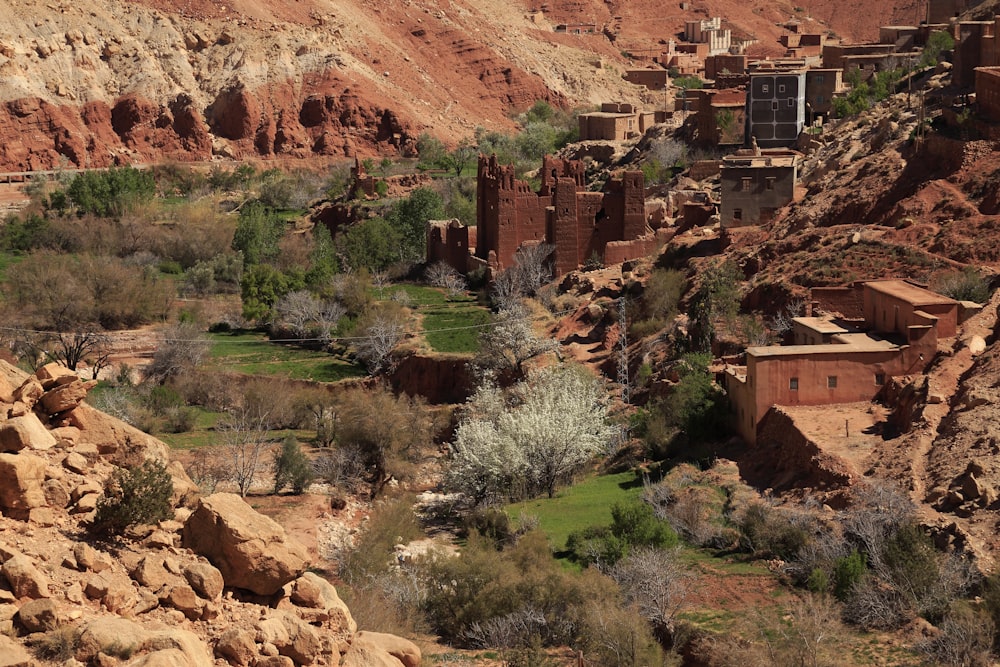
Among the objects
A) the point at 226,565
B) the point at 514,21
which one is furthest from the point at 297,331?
the point at 514,21

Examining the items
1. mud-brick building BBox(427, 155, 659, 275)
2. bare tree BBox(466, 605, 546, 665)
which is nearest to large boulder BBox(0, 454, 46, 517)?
bare tree BBox(466, 605, 546, 665)

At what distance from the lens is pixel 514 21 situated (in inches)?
3927

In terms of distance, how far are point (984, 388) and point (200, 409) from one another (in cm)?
1892

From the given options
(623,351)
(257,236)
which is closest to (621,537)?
(623,351)

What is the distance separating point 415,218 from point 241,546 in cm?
4133

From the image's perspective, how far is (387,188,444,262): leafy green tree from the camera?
172ft

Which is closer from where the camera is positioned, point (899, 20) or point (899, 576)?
point (899, 576)

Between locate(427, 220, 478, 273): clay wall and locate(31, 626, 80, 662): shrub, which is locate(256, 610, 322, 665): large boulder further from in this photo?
locate(427, 220, 478, 273): clay wall

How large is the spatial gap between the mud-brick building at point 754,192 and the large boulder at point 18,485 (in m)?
27.2

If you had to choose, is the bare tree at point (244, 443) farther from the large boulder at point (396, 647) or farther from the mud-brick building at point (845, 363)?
the large boulder at point (396, 647)

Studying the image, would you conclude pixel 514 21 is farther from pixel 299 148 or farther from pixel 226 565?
pixel 226 565

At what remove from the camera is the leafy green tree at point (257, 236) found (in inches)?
2164

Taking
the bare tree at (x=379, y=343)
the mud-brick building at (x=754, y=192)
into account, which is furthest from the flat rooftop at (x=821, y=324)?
the bare tree at (x=379, y=343)

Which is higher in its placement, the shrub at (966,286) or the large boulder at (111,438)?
the large boulder at (111,438)
